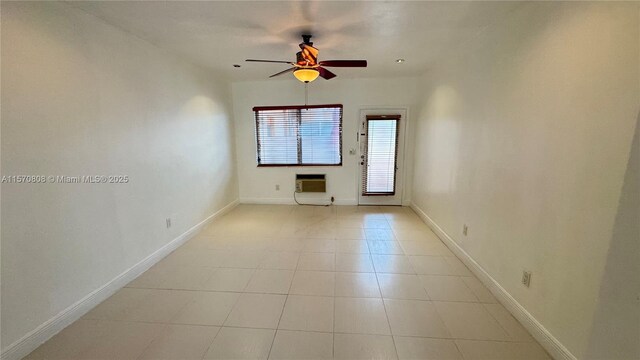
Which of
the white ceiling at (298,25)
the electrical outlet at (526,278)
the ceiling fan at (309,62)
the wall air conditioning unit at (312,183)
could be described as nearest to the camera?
the electrical outlet at (526,278)

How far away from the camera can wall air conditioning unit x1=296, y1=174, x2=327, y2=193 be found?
4.88 metres

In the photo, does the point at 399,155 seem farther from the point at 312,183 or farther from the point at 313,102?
the point at 313,102

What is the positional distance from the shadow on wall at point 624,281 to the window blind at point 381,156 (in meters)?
3.62

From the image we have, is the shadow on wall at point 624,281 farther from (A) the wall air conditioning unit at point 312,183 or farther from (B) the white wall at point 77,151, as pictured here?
(A) the wall air conditioning unit at point 312,183

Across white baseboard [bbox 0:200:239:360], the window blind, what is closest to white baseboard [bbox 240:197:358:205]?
the window blind

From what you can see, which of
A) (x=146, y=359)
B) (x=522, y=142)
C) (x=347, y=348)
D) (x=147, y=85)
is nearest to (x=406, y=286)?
(x=347, y=348)

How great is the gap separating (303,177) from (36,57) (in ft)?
12.3

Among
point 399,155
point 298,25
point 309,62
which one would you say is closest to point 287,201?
point 399,155

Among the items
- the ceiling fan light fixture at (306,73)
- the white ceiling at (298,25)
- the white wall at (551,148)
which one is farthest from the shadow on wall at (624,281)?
the ceiling fan light fixture at (306,73)

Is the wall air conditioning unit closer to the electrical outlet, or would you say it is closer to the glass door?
the glass door

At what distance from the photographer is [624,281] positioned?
3.77 ft

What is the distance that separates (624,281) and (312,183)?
4.09 metres

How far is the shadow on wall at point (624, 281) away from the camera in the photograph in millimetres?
1109

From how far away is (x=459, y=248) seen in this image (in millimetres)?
2838
